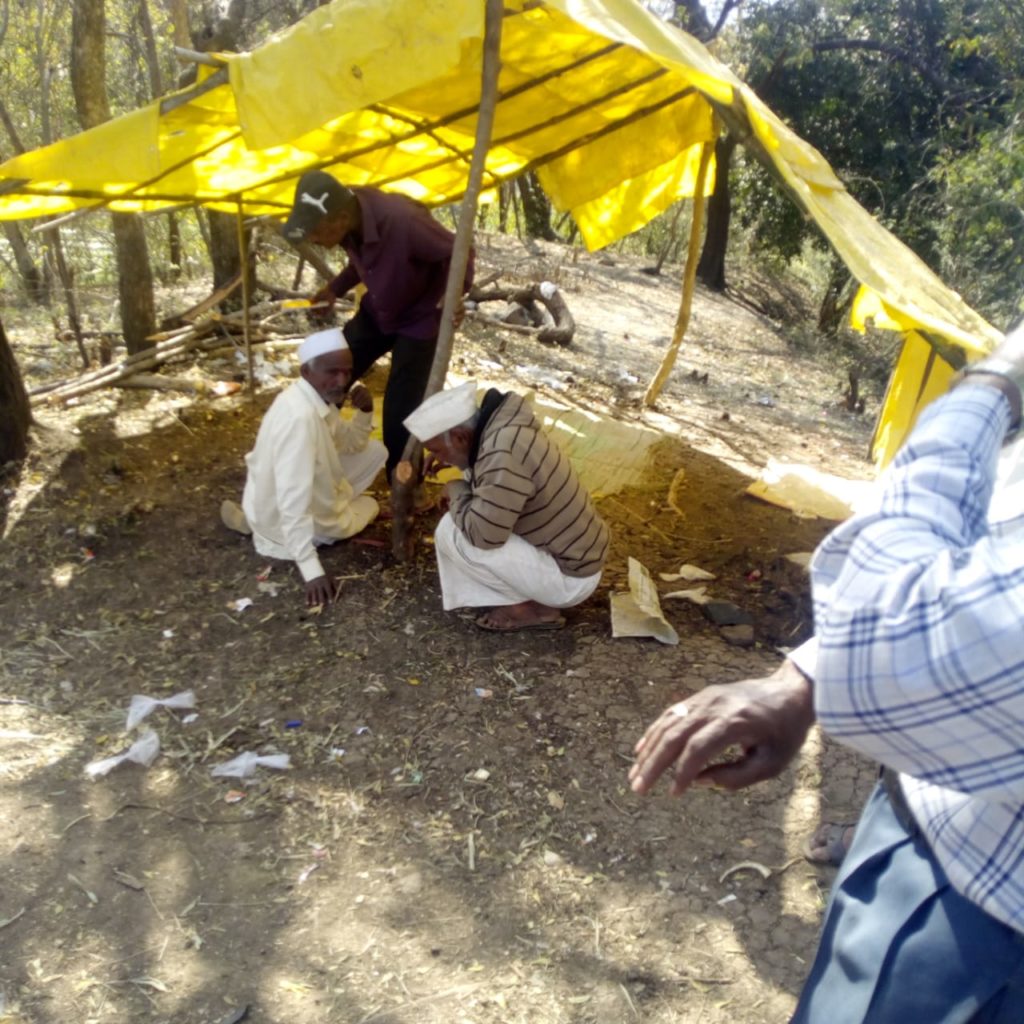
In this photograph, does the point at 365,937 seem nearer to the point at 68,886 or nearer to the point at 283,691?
the point at 68,886

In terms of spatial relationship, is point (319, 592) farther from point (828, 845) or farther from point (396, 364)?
point (828, 845)

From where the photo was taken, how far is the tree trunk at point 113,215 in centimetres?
549

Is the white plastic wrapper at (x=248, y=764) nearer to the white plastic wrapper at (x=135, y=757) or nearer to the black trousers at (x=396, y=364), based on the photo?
the white plastic wrapper at (x=135, y=757)

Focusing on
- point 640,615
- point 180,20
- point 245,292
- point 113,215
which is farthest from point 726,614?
point 180,20

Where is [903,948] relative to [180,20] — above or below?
above

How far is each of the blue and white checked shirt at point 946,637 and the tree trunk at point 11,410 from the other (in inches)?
195

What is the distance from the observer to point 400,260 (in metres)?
4.19

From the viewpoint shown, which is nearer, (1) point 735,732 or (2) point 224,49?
(1) point 735,732

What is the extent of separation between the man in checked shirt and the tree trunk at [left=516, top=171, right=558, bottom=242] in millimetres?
15714

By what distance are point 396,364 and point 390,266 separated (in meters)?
0.54

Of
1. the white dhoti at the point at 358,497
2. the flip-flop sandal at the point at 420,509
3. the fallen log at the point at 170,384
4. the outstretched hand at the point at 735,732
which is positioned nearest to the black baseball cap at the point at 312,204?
the white dhoti at the point at 358,497

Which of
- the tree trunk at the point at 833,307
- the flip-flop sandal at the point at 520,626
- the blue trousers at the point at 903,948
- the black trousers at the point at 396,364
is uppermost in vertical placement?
the blue trousers at the point at 903,948

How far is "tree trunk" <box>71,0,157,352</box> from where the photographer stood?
5492mm

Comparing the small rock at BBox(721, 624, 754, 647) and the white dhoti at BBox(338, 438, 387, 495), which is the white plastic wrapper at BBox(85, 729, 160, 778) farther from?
the small rock at BBox(721, 624, 754, 647)
